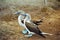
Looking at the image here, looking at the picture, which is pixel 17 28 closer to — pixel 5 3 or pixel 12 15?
pixel 12 15

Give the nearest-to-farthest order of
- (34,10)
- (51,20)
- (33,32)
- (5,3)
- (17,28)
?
(33,32), (17,28), (51,20), (34,10), (5,3)

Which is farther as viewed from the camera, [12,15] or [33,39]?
[12,15]

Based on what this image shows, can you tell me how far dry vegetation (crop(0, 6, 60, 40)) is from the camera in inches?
62.6

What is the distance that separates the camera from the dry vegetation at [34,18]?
5.22ft

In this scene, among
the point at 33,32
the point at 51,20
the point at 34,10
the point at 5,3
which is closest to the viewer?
the point at 33,32

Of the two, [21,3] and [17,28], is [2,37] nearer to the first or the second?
[17,28]

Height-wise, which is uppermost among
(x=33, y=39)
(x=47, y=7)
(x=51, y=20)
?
(x=47, y=7)

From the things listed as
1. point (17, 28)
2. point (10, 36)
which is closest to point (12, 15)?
point (17, 28)

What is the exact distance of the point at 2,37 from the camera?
1585 mm

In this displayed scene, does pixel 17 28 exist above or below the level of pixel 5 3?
below

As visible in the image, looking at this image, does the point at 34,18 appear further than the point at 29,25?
Yes

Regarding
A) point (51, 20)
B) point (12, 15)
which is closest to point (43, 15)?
point (51, 20)

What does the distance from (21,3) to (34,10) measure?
0.80ft

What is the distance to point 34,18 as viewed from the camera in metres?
1.90
